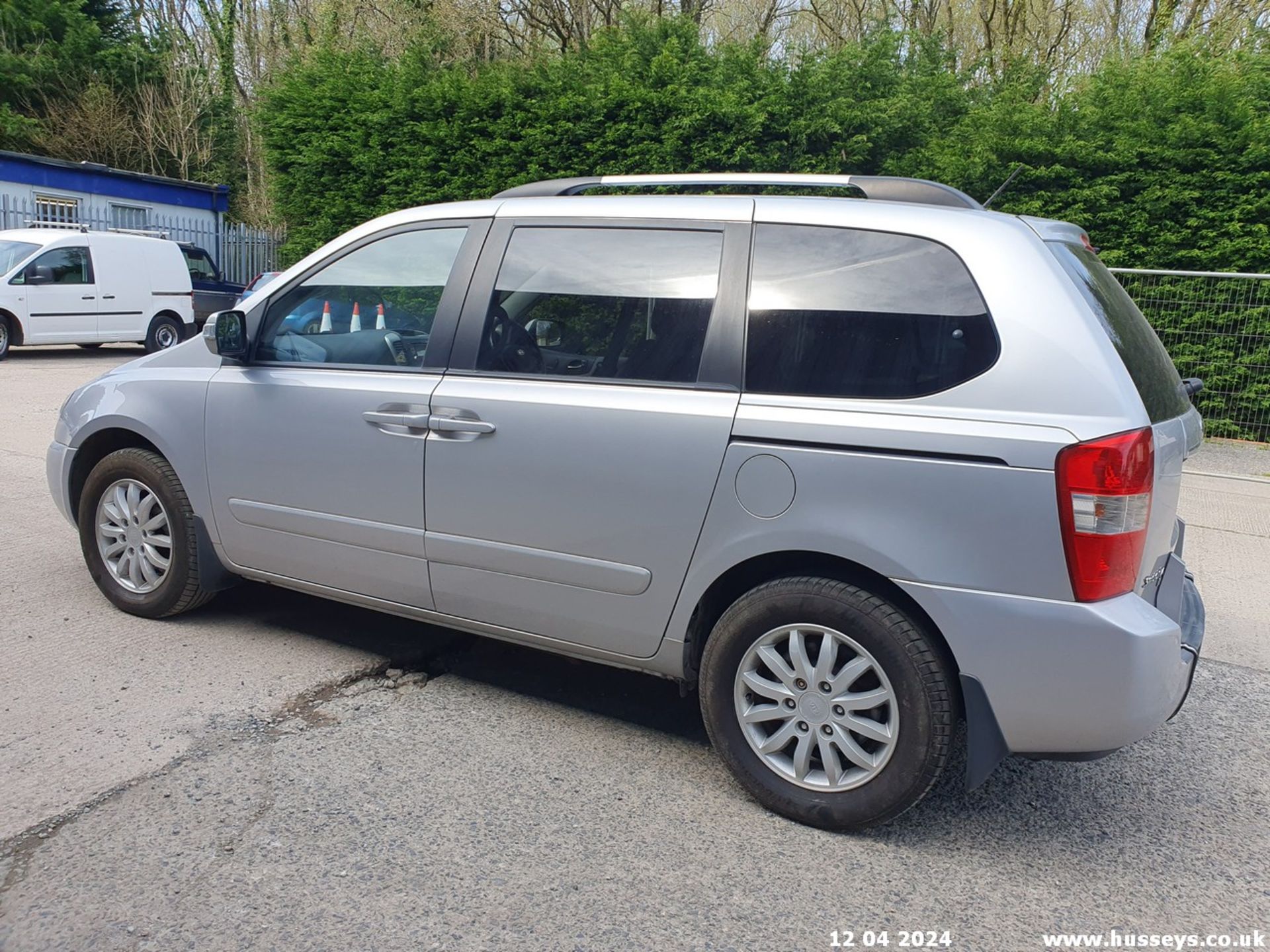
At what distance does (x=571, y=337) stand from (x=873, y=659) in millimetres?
1441

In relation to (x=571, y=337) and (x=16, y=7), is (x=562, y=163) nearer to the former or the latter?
(x=571, y=337)

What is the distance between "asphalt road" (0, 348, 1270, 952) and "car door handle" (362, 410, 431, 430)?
39.5 inches

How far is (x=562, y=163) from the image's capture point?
534 inches

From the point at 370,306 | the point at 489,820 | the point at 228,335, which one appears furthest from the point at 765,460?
the point at 228,335

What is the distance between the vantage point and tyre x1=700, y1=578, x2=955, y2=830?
2963 millimetres

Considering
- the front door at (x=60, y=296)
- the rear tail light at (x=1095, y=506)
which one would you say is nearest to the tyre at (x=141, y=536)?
the rear tail light at (x=1095, y=506)

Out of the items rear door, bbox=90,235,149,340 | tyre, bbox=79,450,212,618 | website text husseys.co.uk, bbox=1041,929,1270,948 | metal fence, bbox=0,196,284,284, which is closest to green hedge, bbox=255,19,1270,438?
rear door, bbox=90,235,149,340

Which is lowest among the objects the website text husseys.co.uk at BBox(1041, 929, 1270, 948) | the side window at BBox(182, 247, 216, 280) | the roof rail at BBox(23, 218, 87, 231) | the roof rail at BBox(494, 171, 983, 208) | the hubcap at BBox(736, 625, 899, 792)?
the website text husseys.co.uk at BBox(1041, 929, 1270, 948)

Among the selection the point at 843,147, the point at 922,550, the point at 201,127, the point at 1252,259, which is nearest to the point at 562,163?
the point at 843,147

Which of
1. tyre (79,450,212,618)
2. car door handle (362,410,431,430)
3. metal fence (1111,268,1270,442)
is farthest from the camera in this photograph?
metal fence (1111,268,1270,442)

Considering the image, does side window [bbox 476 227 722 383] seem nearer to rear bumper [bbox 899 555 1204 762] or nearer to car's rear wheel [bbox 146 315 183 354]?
rear bumper [bbox 899 555 1204 762]

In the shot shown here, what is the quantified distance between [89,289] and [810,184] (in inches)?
632

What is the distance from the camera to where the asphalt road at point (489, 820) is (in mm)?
2662

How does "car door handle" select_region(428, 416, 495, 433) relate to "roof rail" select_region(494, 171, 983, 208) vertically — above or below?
below
